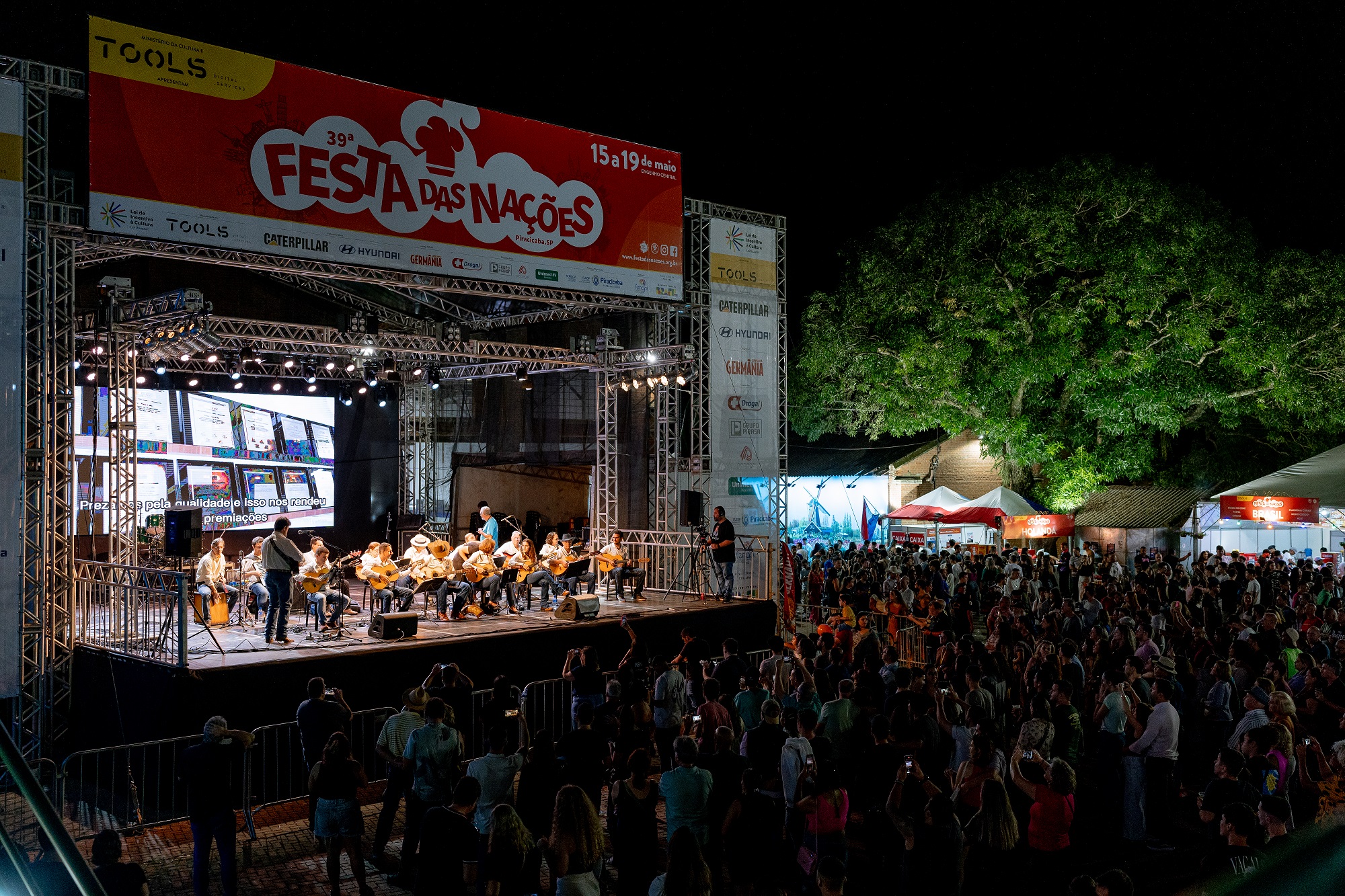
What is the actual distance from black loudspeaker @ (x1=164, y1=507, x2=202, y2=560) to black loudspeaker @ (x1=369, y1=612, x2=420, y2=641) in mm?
2321

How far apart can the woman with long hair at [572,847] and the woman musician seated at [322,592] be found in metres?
8.11

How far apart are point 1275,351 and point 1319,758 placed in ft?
67.4

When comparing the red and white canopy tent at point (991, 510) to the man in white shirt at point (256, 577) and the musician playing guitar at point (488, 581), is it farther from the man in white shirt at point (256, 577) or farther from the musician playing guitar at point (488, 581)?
the man in white shirt at point (256, 577)

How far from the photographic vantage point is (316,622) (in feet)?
41.1

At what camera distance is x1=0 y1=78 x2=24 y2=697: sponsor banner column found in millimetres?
10227

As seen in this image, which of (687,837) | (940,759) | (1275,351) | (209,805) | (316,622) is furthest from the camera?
(1275,351)

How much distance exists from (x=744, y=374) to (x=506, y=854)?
12804mm

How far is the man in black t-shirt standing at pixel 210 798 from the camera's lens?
621 cm

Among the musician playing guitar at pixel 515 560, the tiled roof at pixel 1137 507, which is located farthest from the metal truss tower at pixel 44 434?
the tiled roof at pixel 1137 507

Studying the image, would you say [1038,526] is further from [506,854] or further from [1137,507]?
[506,854]

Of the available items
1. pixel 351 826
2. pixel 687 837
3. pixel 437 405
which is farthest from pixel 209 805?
pixel 437 405

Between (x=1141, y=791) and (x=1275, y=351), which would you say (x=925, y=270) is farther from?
(x=1141, y=791)

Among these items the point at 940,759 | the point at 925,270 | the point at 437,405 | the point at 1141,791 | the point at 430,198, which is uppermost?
the point at 925,270

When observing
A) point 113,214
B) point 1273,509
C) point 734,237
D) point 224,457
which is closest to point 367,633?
point 113,214
